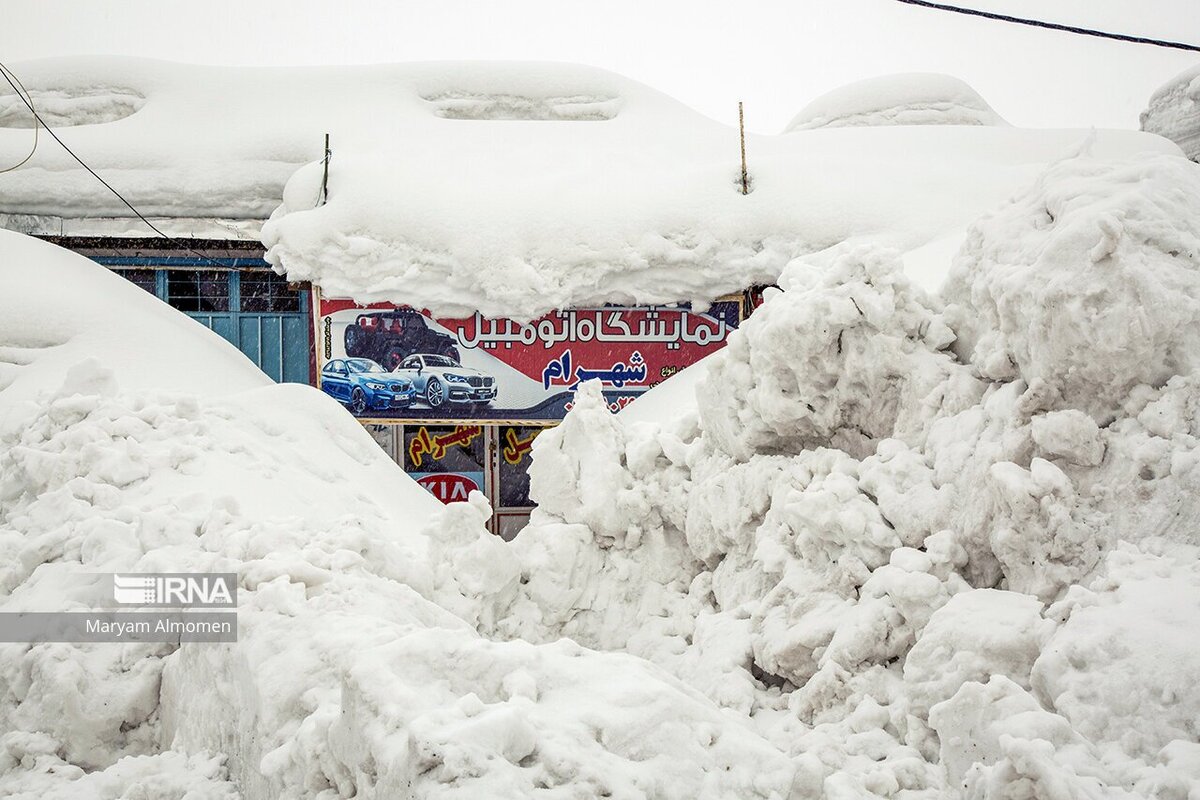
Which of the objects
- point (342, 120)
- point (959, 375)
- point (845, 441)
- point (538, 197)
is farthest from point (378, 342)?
point (959, 375)

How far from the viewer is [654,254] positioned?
21.8ft

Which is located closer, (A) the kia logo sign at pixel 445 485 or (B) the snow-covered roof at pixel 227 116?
(A) the kia logo sign at pixel 445 485

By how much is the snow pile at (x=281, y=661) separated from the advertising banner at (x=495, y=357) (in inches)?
82.7

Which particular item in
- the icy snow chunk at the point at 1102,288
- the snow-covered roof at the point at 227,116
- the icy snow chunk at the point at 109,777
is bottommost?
the icy snow chunk at the point at 109,777


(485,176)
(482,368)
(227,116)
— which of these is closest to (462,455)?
(482,368)

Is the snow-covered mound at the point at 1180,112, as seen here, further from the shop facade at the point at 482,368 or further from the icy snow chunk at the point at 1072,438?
the icy snow chunk at the point at 1072,438

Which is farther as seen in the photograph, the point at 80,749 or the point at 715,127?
the point at 715,127

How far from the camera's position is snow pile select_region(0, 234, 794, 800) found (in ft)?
5.66

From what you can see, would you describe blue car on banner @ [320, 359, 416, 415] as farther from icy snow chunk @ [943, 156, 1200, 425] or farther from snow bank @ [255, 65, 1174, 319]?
icy snow chunk @ [943, 156, 1200, 425]

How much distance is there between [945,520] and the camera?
290cm

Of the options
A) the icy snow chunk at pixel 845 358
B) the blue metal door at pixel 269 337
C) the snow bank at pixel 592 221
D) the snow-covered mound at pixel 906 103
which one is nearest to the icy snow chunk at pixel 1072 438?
the icy snow chunk at pixel 845 358

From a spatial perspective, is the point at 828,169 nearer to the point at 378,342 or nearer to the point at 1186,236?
the point at 378,342

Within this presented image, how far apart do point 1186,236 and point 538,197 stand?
5063 mm

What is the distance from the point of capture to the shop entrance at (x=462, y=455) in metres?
6.95
